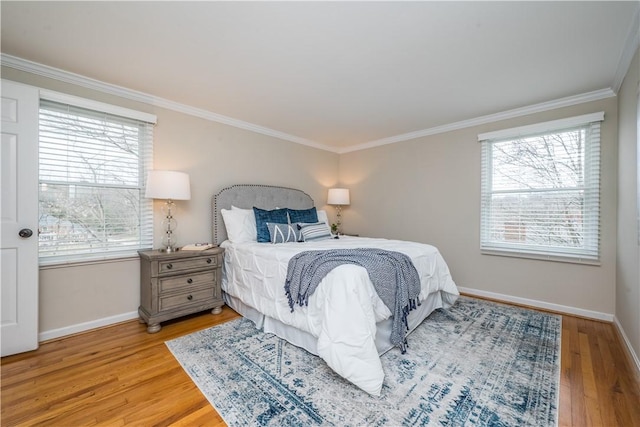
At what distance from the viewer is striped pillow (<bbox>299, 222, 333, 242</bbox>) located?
3.49m

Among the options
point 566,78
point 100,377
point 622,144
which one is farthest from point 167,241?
point 622,144

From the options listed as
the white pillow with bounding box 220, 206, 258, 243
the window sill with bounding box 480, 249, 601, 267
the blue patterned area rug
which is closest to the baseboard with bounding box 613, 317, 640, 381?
the blue patterned area rug

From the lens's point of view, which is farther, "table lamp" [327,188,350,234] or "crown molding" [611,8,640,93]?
"table lamp" [327,188,350,234]

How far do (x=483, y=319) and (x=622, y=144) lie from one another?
215cm

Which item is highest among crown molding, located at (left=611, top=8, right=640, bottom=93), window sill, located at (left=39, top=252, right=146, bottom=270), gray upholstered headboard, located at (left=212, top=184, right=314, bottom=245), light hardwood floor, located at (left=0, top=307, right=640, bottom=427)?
crown molding, located at (left=611, top=8, right=640, bottom=93)

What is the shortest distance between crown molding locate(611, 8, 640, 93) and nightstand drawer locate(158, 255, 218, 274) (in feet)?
12.9

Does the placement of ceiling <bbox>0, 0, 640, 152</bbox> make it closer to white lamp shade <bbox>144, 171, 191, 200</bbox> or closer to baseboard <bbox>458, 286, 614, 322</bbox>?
white lamp shade <bbox>144, 171, 191, 200</bbox>

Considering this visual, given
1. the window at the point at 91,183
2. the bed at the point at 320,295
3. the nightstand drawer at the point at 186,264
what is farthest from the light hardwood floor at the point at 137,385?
the window at the point at 91,183

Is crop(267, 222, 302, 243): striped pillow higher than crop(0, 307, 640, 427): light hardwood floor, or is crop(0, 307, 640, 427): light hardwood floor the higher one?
crop(267, 222, 302, 243): striped pillow

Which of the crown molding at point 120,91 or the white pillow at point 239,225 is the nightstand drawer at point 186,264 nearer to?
the white pillow at point 239,225

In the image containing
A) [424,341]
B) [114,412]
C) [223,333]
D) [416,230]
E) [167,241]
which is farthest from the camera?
[416,230]

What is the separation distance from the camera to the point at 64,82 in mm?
2570

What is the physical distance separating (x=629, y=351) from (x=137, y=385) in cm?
374

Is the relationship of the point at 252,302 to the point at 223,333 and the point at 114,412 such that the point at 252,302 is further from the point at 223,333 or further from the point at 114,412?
the point at 114,412
